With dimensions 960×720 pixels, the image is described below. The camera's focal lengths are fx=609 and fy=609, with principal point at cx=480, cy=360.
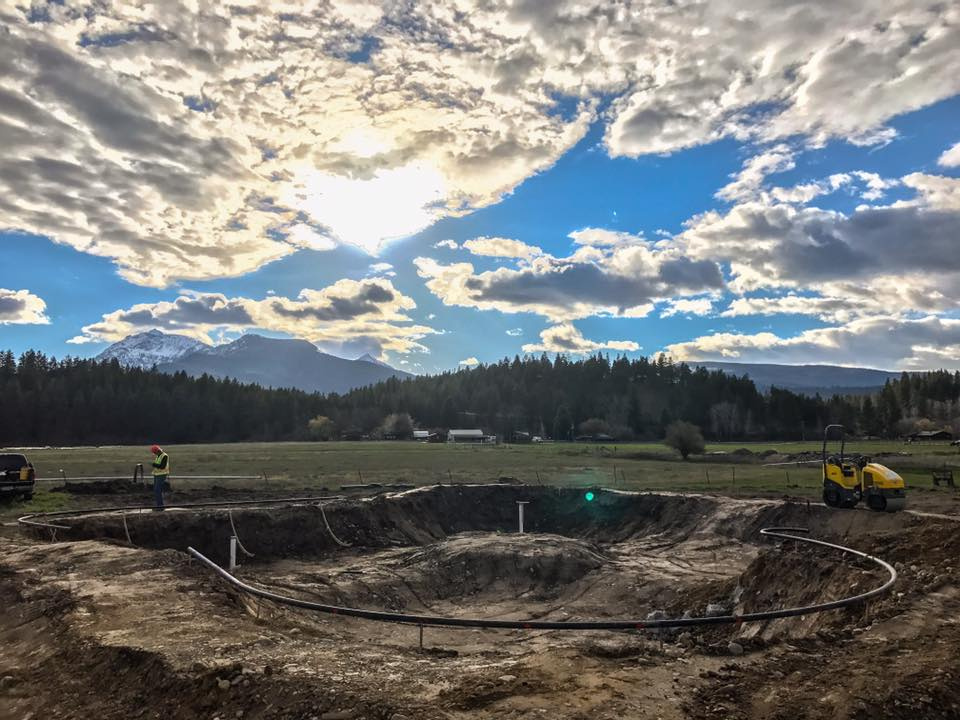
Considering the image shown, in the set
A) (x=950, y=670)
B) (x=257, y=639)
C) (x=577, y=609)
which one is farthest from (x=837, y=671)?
(x=577, y=609)

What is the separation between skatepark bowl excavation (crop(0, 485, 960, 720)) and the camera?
6.92m

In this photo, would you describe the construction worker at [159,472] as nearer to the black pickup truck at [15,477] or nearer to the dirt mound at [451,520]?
the dirt mound at [451,520]

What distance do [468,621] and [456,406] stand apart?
140m

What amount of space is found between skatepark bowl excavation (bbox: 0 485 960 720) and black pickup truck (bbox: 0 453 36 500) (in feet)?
21.4

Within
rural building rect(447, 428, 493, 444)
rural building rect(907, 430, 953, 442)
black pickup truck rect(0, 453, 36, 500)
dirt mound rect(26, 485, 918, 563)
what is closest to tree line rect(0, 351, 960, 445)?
rural building rect(907, 430, 953, 442)

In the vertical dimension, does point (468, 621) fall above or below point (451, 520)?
above

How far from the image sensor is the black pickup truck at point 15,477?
25.2 metres

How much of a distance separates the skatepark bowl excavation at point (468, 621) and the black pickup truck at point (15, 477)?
21.4ft

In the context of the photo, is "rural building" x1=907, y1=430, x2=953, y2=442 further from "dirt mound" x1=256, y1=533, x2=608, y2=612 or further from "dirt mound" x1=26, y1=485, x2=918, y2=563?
"dirt mound" x1=256, y1=533, x2=608, y2=612

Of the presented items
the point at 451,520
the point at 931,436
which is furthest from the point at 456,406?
the point at 451,520

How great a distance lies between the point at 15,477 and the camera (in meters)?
25.4

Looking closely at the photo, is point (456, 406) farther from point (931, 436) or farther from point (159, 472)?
point (159, 472)

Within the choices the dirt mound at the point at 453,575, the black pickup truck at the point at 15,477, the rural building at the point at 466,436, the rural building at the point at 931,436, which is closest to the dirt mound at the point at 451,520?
the dirt mound at the point at 453,575

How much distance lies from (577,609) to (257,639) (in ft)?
37.5
